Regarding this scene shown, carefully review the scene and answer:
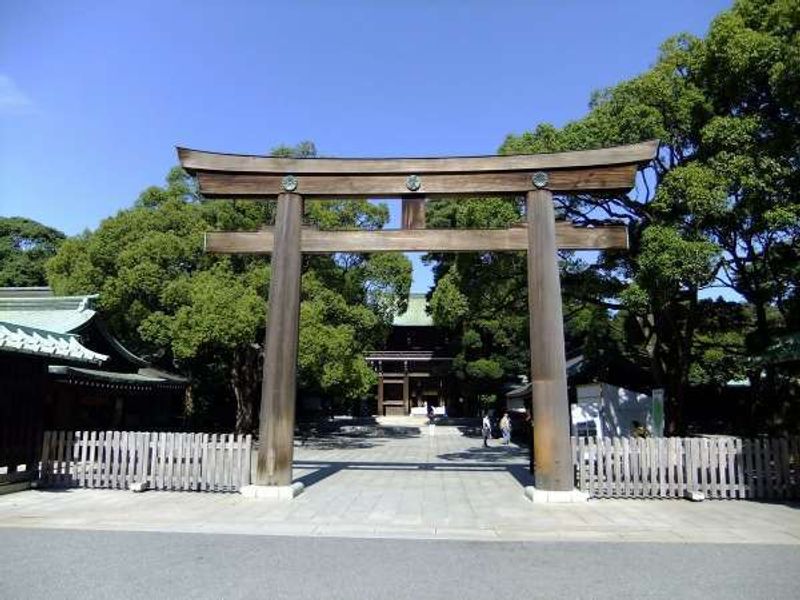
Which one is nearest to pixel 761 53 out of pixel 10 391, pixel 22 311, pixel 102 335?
pixel 10 391

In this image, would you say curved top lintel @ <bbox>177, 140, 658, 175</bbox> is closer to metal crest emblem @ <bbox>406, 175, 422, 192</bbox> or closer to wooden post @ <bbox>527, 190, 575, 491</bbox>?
metal crest emblem @ <bbox>406, 175, 422, 192</bbox>

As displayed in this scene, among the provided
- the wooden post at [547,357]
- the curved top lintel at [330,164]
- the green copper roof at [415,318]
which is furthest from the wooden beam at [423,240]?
the green copper roof at [415,318]

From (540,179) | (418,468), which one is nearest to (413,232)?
(540,179)

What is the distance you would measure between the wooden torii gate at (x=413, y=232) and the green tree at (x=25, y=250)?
36104mm

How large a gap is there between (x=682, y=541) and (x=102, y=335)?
17.9m

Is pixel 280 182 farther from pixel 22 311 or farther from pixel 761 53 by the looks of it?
pixel 22 311

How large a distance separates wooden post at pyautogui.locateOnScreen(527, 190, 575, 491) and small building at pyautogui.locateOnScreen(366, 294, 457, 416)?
33158 millimetres

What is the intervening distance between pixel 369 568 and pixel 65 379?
515 inches

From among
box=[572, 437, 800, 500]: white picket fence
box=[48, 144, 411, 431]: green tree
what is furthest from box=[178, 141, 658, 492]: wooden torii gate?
box=[48, 144, 411, 431]: green tree

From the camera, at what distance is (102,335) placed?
19.7m

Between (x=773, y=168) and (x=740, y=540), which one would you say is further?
(x=773, y=168)

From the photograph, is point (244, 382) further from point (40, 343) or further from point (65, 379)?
point (40, 343)

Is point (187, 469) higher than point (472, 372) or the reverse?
the reverse

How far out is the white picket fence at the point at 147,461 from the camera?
11477 millimetres
